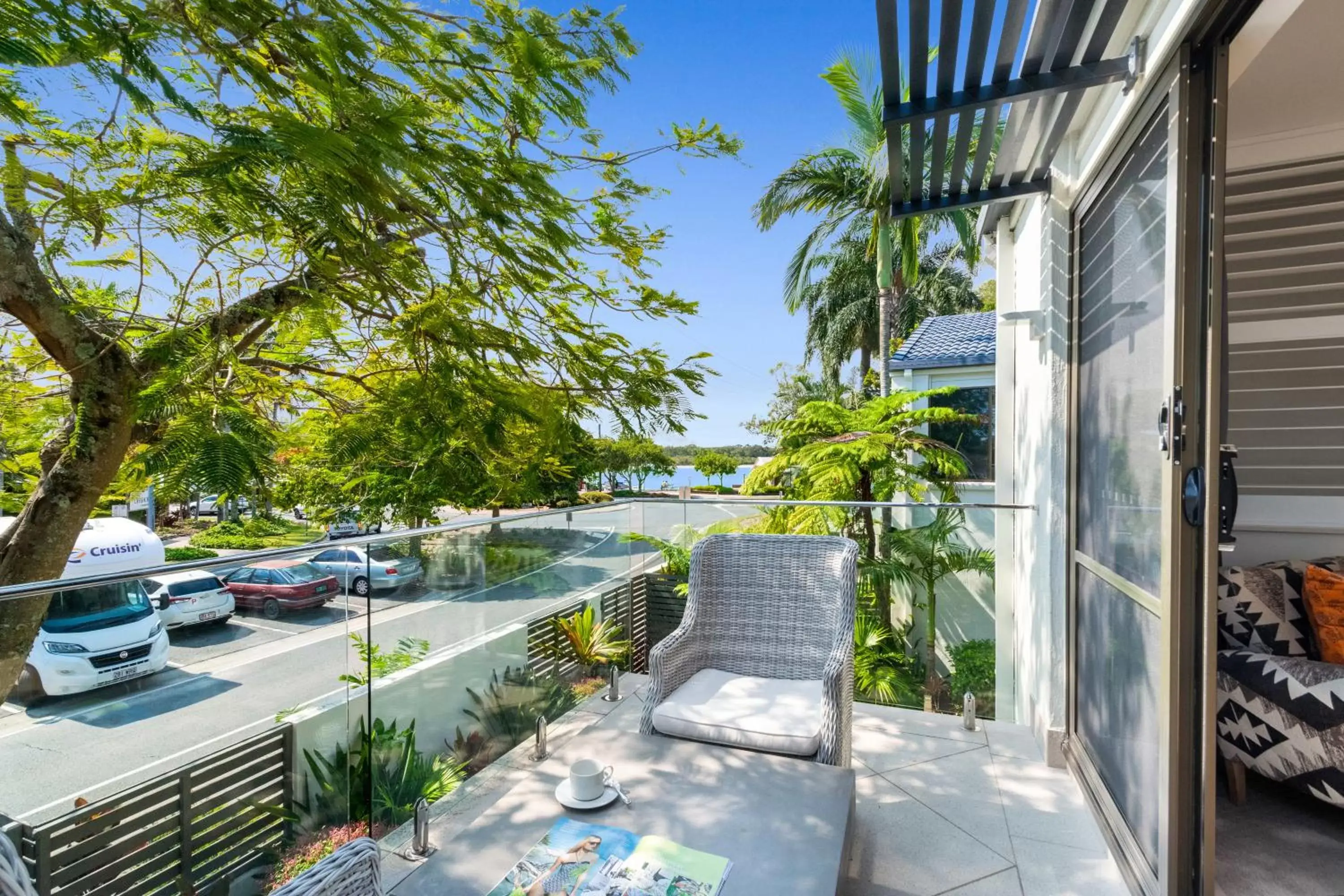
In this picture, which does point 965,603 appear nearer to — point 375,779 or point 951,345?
point 375,779

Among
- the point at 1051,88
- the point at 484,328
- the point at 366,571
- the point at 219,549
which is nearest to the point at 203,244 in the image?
the point at 484,328

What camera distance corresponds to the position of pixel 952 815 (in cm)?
269

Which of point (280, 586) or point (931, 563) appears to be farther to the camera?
point (931, 563)

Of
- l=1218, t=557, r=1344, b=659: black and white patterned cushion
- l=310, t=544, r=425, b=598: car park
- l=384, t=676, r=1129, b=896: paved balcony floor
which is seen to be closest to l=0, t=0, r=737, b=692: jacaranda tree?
l=310, t=544, r=425, b=598: car park

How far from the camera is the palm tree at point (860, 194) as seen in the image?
850 cm

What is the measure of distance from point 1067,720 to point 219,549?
7597 millimetres

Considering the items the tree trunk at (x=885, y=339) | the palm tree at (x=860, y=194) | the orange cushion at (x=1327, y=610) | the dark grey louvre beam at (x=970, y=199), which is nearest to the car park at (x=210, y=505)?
the dark grey louvre beam at (x=970, y=199)

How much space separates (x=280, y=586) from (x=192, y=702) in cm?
37

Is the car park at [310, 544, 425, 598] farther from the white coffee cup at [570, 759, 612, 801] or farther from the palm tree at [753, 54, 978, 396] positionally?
the palm tree at [753, 54, 978, 396]

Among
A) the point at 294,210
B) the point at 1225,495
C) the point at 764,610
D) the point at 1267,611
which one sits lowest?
the point at 764,610

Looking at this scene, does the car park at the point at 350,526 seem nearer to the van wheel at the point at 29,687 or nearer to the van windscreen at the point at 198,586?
the van windscreen at the point at 198,586

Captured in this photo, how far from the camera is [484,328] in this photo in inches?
131

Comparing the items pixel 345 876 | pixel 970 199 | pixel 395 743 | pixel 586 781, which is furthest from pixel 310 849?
pixel 970 199

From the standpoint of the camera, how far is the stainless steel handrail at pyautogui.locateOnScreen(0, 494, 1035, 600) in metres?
1.59
